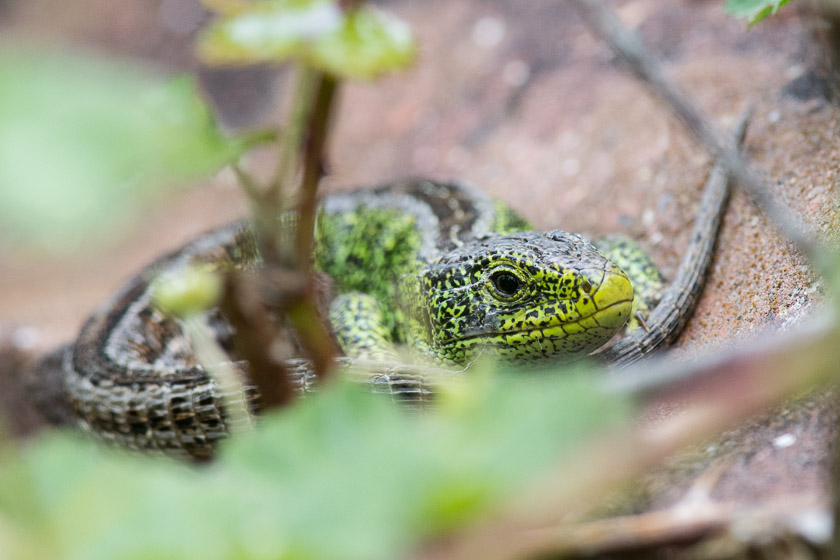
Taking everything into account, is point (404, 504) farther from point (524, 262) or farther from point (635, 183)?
point (635, 183)

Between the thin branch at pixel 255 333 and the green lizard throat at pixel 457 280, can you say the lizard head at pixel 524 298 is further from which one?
the thin branch at pixel 255 333

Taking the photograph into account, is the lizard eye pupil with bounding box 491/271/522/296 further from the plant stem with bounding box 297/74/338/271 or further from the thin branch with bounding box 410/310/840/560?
the thin branch with bounding box 410/310/840/560

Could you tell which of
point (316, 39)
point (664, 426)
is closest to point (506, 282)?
point (316, 39)

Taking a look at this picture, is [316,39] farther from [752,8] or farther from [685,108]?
[752,8]

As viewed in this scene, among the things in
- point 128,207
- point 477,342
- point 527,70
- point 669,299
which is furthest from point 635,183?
point 128,207

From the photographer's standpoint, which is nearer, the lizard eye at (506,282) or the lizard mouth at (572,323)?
the lizard mouth at (572,323)

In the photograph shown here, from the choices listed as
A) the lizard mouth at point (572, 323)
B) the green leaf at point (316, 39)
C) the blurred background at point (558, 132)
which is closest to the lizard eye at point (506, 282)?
the lizard mouth at point (572, 323)

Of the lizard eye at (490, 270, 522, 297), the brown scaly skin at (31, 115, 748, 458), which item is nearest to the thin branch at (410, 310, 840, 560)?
the brown scaly skin at (31, 115, 748, 458)

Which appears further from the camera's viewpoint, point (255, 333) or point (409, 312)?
point (409, 312)
